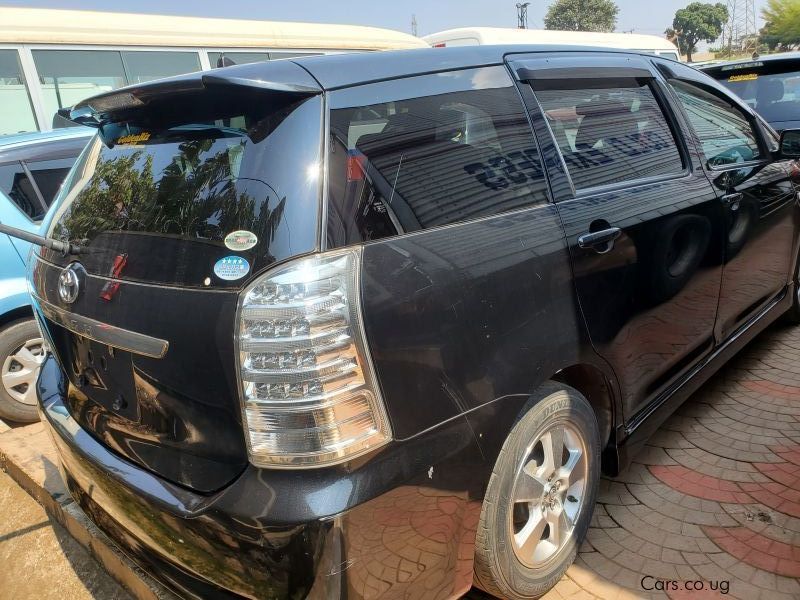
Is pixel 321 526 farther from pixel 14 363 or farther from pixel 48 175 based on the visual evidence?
pixel 48 175

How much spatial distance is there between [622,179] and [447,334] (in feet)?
4.08

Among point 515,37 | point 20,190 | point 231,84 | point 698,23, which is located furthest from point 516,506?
point 698,23

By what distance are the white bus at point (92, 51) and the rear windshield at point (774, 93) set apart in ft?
17.4

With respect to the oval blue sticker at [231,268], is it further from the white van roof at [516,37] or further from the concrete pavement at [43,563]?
the white van roof at [516,37]

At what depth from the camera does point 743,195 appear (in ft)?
9.86

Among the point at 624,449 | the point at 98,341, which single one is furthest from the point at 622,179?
the point at 98,341

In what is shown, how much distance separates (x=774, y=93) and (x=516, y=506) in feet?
22.5

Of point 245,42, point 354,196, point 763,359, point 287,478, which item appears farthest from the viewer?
point 245,42

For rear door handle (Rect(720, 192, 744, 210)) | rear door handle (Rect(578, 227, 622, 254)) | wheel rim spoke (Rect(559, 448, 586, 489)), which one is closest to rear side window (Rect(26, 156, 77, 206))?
rear door handle (Rect(578, 227, 622, 254))

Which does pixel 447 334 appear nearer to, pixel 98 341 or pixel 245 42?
pixel 98 341

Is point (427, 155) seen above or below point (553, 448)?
above

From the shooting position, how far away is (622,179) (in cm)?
235

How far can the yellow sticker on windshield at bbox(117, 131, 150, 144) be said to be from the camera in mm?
1861

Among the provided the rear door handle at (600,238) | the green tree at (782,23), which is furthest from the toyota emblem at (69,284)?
the green tree at (782,23)
